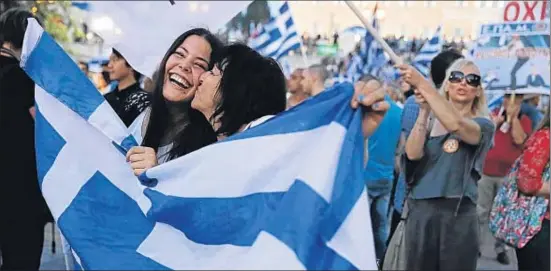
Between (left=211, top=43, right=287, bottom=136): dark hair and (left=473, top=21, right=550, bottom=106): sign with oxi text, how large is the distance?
4.14 m

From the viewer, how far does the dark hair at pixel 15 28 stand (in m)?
4.89

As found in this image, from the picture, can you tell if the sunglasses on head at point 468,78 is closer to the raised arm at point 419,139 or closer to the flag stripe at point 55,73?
the raised arm at point 419,139

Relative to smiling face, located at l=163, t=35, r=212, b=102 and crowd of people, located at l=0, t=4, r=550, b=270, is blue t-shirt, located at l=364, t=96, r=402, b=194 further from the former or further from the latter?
smiling face, located at l=163, t=35, r=212, b=102

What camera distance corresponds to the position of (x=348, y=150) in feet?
7.86

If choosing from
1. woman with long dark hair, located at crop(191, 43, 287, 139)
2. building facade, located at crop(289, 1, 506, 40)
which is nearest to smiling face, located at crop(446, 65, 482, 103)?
woman with long dark hair, located at crop(191, 43, 287, 139)

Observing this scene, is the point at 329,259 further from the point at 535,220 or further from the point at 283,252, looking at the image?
the point at 535,220

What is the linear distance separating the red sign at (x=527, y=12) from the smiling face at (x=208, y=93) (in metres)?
5.04

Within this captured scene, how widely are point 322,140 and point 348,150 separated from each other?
90 mm

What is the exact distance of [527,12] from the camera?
7.54 m

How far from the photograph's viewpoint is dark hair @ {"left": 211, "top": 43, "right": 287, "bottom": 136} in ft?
9.84

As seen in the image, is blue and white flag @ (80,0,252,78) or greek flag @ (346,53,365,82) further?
greek flag @ (346,53,365,82)

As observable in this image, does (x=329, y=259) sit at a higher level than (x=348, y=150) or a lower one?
lower

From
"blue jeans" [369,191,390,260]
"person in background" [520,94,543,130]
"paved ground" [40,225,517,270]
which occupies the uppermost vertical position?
"blue jeans" [369,191,390,260]

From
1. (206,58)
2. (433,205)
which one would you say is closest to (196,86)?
(206,58)
